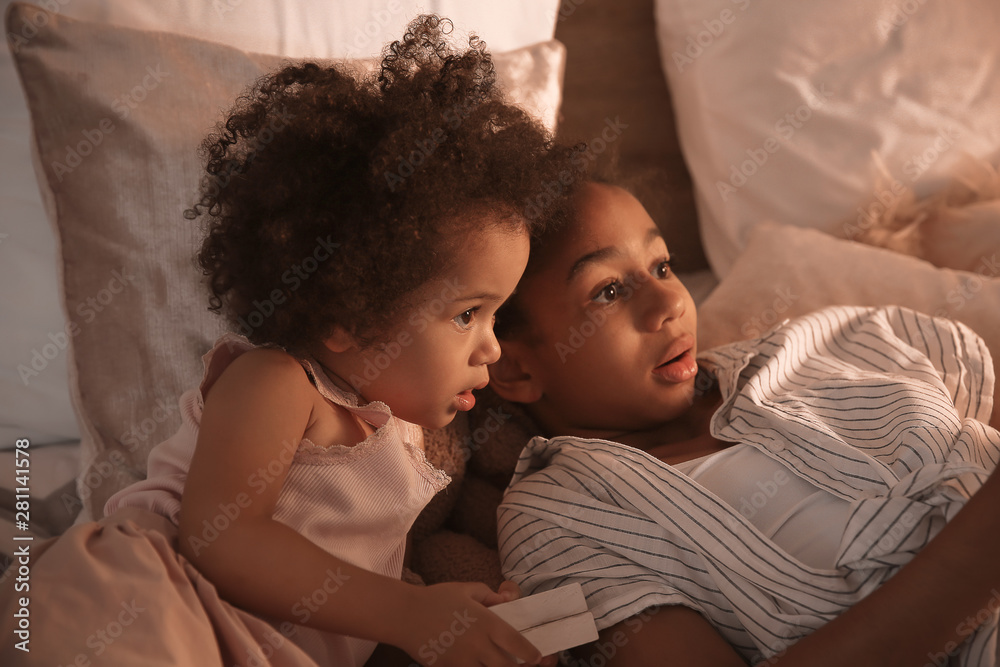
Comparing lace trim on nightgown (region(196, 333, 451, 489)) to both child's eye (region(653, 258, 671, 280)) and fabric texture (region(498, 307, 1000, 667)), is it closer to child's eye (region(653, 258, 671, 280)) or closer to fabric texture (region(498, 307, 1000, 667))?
fabric texture (region(498, 307, 1000, 667))

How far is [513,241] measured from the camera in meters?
0.90

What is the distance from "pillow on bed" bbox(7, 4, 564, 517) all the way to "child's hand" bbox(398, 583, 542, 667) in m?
0.53

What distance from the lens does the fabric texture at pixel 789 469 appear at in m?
0.83

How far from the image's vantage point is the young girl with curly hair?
74cm

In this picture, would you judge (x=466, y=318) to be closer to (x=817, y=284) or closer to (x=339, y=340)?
(x=339, y=340)

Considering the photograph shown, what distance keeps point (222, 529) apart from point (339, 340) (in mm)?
253

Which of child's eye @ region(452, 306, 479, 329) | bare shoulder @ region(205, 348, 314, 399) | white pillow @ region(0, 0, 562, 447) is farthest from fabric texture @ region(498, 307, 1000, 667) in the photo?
white pillow @ region(0, 0, 562, 447)

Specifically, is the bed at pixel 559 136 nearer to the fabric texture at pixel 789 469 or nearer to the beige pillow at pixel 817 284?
the beige pillow at pixel 817 284

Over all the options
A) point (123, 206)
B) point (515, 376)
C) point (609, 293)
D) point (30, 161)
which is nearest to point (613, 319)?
point (609, 293)

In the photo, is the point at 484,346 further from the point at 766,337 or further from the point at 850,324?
the point at 850,324

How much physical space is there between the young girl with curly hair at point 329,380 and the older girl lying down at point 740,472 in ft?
0.49


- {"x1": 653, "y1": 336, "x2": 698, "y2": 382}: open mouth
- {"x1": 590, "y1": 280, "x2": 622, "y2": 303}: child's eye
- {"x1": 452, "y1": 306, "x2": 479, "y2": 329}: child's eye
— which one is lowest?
{"x1": 653, "y1": 336, "x2": 698, "y2": 382}: open mouth

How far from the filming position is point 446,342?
2.86 ft

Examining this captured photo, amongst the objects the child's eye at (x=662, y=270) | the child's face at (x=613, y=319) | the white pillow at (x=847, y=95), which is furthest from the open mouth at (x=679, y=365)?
the white pillow at (x=847, y=95)
